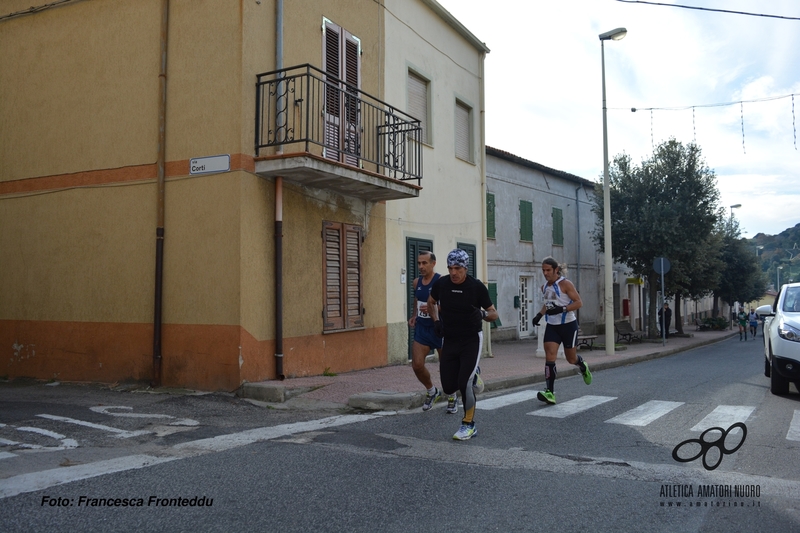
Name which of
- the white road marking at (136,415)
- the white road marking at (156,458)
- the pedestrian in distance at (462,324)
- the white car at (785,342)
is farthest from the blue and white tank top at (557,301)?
the white road marking at (136,415)

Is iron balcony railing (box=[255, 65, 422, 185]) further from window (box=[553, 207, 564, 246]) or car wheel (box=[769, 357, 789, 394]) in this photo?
window (box=[553, 207, 564, 246])

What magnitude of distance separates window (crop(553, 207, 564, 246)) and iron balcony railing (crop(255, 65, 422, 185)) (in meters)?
14.7

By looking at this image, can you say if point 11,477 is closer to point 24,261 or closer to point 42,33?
point 24,261

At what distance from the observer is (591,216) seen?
30.6 metres

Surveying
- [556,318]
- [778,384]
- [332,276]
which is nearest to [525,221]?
[332,276]

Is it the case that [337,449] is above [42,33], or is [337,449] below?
below

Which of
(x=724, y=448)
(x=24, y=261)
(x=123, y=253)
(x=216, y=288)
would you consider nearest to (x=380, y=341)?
(x=216, y=288)

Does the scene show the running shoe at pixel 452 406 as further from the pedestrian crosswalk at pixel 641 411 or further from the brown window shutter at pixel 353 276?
the brown window shutter at pixel 353 276

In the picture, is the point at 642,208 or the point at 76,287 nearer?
the point at 76,287

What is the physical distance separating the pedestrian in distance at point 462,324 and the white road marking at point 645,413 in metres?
1.90

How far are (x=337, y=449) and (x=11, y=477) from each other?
246 centimetres

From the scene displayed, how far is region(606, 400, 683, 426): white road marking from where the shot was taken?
23.6 feet

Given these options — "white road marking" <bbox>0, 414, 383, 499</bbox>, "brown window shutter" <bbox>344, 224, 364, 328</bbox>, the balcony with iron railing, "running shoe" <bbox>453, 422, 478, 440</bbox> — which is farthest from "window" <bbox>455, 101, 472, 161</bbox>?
"running shoe" <bbox>453, 422, 478, 440</bbox>

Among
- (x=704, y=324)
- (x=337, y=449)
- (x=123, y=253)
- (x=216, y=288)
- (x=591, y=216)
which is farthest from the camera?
(x=704, y=324)
